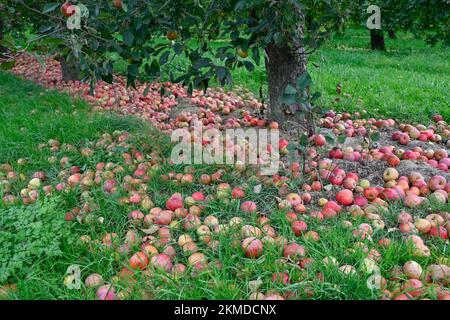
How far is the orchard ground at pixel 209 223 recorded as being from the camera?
5.92 ft

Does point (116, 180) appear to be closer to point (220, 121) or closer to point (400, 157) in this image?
point (220, 121)

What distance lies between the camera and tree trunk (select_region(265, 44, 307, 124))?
3.65 meters

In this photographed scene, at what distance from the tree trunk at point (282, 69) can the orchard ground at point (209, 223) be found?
2.07 ft

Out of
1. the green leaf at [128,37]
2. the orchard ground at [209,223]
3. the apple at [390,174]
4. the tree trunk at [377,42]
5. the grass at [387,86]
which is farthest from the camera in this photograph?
the tree trunk at [377,42]

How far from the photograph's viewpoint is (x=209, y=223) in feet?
→ 7.54

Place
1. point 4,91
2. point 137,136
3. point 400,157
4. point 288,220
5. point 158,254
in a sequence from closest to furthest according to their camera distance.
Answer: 1. point 158,254
2. point 288,220
3. point 400,157
4. point 137,136
5. point 4,91

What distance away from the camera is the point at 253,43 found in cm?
229

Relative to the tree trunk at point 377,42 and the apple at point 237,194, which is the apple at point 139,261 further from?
the tree trunk at point 377,42

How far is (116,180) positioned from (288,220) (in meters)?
1.25

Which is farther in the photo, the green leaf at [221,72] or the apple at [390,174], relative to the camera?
the apple at [390,174]

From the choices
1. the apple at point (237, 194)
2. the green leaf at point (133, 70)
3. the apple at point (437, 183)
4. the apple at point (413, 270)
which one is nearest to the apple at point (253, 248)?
the apple at point (237, 194)
